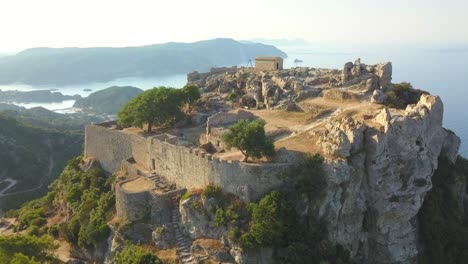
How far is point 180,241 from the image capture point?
3025 centimetres

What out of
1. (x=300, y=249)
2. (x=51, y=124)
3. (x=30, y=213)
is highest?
(x=300, y=249)

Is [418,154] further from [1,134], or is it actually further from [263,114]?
[1,134]

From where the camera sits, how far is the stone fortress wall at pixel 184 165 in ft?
95.0

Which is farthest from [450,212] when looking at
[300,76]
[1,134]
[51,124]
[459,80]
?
[459,80]

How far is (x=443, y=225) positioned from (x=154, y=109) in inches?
1007

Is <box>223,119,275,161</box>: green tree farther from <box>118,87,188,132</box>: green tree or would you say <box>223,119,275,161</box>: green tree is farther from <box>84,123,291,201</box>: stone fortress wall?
<box>118,87,188,132</box>: green tree

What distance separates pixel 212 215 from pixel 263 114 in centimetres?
1458

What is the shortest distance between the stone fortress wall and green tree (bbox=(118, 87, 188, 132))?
5.59ft

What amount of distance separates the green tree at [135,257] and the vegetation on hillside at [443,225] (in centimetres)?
1822

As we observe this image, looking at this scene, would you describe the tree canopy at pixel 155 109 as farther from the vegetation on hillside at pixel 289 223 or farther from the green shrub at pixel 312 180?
the green shrub at pixel 312 180

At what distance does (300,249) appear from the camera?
26.9 metres

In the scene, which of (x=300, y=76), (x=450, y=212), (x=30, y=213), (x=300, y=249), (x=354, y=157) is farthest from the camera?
(x=300, y=76)

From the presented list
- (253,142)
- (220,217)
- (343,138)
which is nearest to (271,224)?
(220,217)

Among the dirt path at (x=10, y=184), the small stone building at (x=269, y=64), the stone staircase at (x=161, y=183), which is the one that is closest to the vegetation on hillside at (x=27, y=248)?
the stone staircase at (x=161, y=183)
